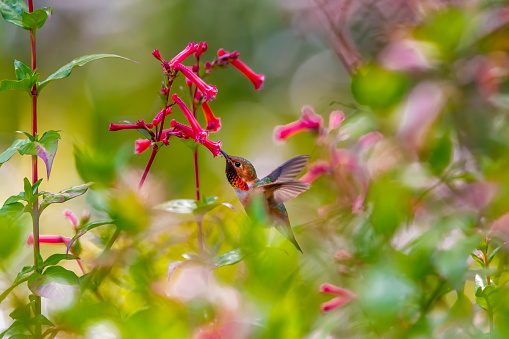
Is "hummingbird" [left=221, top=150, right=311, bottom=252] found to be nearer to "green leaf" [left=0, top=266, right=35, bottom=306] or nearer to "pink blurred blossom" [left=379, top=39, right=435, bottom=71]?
"pink blurred blossom" [left=379, top=39, right=435, bottom=71]

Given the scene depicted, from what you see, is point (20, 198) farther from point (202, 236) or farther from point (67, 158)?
point (67, 158)

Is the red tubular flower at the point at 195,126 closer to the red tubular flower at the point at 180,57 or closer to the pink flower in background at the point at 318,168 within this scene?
the red tubular flower at the point at 180,57


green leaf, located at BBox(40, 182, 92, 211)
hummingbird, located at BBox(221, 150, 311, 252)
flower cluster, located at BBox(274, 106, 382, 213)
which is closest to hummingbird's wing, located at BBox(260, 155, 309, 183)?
hummingbird, located at BBox(221, 150, 311, 252)

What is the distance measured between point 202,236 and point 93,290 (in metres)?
0.16

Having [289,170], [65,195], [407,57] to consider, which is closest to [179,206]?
[65,195]

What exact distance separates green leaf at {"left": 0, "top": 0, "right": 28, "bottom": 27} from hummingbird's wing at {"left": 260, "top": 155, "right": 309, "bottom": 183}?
27.0 inches

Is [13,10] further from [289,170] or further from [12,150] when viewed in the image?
[289,170]

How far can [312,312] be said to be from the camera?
2.48 ft

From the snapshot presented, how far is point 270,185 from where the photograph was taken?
125cm

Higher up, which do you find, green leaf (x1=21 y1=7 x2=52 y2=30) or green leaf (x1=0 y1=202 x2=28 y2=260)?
green leaf (x1=21 y1=7 x2=52 y2=30)

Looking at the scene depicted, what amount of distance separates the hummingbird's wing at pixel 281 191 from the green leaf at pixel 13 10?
1.80 feet

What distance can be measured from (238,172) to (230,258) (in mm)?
718

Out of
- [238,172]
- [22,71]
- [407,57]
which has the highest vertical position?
[22,71]

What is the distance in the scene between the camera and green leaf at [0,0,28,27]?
792mm
